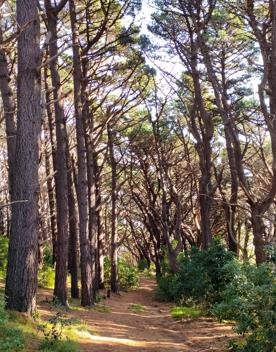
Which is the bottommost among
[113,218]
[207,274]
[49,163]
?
[207,274]

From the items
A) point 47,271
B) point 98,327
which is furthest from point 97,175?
point 98,327

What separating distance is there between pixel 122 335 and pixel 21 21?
6.39 meters

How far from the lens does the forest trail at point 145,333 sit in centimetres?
839

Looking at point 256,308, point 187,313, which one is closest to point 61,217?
point 187,313

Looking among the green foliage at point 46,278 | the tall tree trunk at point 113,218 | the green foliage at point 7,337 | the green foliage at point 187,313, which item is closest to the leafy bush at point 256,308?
the green foliage at point 7,337

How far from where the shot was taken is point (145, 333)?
1042cm

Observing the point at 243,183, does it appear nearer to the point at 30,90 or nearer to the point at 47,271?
the point at 30,90

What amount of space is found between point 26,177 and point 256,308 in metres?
4.21

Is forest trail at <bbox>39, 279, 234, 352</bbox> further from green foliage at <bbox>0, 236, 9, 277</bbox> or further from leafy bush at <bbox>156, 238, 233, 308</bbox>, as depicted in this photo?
green foliage at <bbox>0, 236, 9, 277</bbox>

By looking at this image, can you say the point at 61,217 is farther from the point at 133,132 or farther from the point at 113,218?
the point at 133,132

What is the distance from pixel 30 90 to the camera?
26.5 feet

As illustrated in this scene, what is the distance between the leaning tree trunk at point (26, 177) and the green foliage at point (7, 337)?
1201 mm

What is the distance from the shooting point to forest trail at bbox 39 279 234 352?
839 cm

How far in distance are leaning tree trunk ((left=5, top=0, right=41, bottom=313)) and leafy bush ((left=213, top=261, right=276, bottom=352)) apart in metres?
3.13
